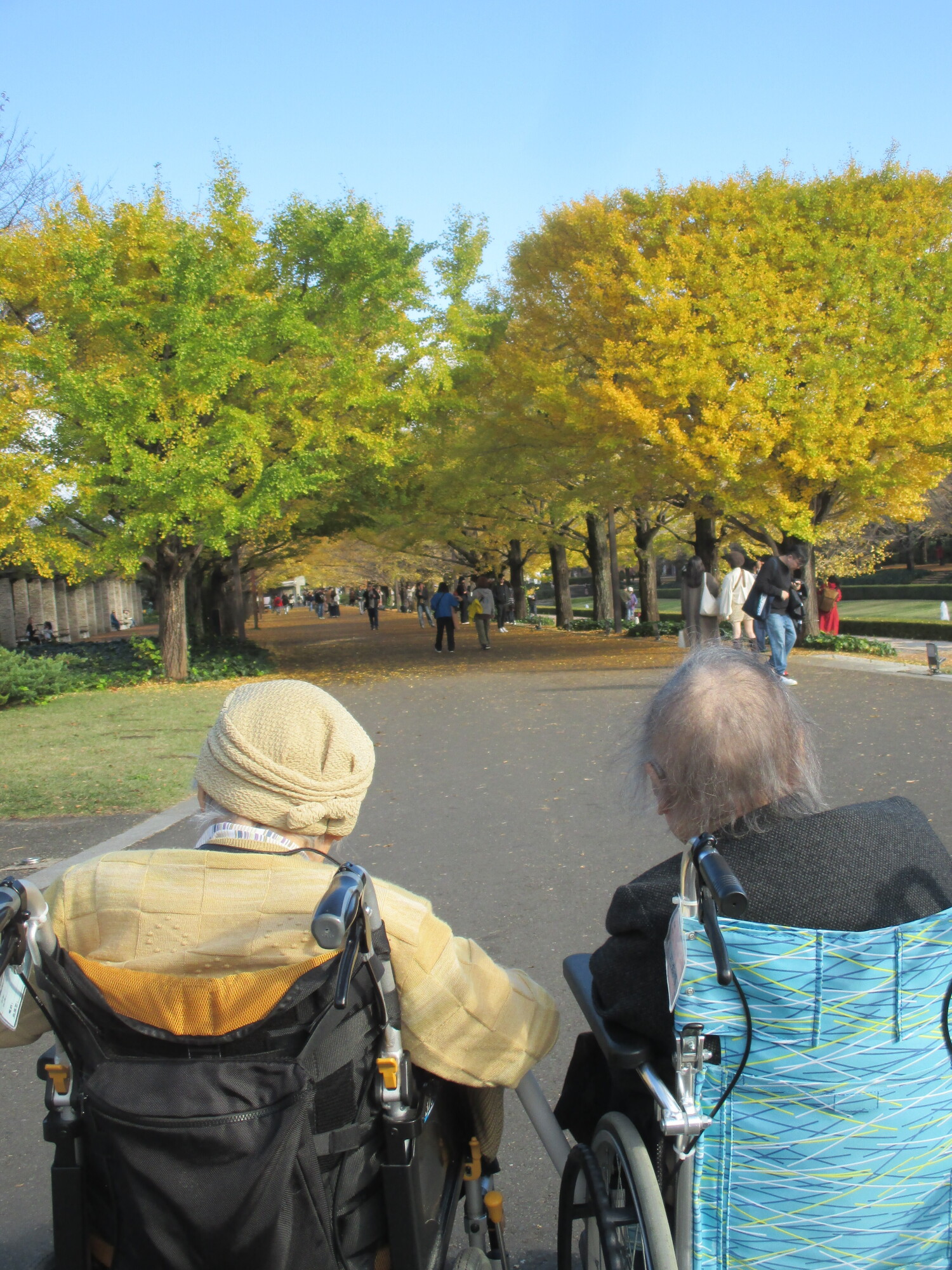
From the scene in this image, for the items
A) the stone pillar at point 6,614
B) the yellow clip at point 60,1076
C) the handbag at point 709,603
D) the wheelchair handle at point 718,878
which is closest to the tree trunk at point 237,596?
the stone pillar at point 6,614

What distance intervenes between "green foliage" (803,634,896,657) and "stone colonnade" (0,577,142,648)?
65.6ft

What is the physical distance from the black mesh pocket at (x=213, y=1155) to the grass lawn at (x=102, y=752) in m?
5.93

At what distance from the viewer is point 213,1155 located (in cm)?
140

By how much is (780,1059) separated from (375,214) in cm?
2181

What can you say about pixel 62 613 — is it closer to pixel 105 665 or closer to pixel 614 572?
pixel 105 665

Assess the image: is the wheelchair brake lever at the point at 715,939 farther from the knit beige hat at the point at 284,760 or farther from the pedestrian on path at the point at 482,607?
the pedestrian on path at the point at 482,607

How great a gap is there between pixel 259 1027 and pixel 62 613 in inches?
1964

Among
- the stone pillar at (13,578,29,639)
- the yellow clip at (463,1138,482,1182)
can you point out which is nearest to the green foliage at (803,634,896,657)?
the yellow clip at (463,1138,482,1182)

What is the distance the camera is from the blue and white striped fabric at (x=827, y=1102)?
1.55 m

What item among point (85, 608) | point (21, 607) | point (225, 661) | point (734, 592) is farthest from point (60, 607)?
point (734, 592)

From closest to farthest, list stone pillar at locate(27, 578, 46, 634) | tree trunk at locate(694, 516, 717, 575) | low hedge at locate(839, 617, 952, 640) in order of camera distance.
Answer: tree trunk at locate(694, 516, 717, 575) → low hedge at locate(839, 617, 952, 640) → stone pillar at locate(27, 578, 46, 634)

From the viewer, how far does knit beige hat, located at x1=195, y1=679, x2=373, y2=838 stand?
179 cm

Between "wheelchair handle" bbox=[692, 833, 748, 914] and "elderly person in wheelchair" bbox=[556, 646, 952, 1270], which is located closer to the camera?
"wheelchair handle" bbox=[692, 833, 748, 914]

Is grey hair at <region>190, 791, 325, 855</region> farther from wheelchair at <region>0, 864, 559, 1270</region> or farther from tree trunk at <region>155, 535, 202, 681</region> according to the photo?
tree trunk at <region>155, 535, 202, 681</region>
